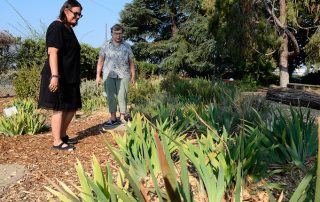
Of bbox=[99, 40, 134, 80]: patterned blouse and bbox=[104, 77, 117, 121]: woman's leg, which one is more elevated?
bbox=[99, 40, 134, 80]: patterned blouse

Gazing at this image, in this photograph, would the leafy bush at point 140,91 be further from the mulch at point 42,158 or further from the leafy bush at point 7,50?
the leafy bush at point 7,50

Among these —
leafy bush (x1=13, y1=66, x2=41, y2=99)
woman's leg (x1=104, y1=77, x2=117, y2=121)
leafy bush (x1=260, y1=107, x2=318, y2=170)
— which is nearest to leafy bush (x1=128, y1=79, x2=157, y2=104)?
leafy bush (x1=13, y1=66, x2=41, y2=99)

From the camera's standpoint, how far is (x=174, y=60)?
2997 cm

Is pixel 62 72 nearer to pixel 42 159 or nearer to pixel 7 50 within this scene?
pixel 42 159

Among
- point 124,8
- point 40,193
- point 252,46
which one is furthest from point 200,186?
point 124,8

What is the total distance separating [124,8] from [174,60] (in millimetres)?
7154

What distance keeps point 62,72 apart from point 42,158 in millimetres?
935

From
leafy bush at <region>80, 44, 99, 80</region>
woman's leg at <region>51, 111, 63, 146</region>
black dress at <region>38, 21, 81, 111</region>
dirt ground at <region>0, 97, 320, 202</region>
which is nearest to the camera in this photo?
dirt ground at <region>0, 97, 320, 202</region>

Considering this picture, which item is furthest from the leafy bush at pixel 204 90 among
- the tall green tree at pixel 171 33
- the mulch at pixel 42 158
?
the tall green tree at pixel 171 33

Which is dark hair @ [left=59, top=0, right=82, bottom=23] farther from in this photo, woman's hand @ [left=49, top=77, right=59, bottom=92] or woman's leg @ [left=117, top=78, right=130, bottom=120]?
woman's leg @ [left=117, top=78, right=130, bottom=120]

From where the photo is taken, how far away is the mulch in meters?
2.91

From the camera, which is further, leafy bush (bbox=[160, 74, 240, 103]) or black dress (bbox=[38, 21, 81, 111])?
leafy bush (bbox=[160, 74, 240, 103])

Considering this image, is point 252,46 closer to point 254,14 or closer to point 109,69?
point 254,14

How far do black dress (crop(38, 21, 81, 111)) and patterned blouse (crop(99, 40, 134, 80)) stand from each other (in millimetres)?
1627
